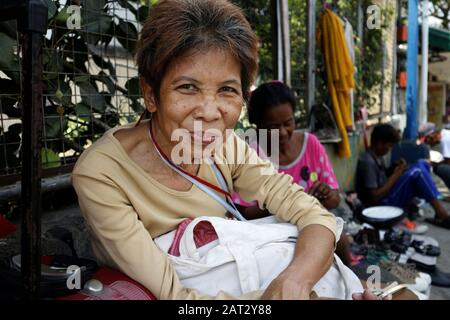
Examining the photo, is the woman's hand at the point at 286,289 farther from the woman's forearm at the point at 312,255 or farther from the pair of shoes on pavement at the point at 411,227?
the pair of shoes on pavement at the point at 411,227

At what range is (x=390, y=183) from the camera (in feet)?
15.6

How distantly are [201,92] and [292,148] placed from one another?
1840mm

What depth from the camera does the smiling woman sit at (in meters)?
1.33

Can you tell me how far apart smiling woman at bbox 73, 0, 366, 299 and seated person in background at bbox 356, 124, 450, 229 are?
3.34 m

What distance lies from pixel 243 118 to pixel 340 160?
2.05 meters

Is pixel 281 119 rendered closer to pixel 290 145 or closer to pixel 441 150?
pixel 290 145

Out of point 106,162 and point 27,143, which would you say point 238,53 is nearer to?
point 106,162

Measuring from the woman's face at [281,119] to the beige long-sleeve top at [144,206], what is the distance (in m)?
1.11

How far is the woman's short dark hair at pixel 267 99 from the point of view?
2846 mm

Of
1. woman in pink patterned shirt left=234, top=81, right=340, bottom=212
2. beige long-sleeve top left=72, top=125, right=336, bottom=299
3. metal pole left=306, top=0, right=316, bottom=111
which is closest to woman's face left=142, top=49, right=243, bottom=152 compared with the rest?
beige long-sleeve top left=72, top=125, right=336, bottom=299

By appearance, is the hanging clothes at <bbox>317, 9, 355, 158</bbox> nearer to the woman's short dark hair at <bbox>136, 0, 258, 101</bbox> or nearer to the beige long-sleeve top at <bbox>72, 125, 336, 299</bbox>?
the beige long-sleeve top at <bbox>72, 125, 336, 299</bbox>

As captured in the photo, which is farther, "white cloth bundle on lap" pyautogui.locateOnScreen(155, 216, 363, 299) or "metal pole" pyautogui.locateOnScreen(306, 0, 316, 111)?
"metal pole" pyautogui.locateOnScreen(306, 0, 316, 111)

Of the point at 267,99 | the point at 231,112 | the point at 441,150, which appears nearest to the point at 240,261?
the point at 231,112

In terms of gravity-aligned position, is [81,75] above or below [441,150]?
above
